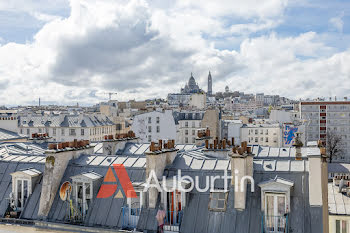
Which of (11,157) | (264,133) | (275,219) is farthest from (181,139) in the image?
(275,219)

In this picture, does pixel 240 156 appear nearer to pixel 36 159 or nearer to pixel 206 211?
pixel 206 211

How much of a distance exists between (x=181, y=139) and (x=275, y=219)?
75.7m

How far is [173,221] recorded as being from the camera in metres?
13.6

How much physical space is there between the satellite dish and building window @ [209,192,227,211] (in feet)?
19.2

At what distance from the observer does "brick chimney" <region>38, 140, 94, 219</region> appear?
603 inches

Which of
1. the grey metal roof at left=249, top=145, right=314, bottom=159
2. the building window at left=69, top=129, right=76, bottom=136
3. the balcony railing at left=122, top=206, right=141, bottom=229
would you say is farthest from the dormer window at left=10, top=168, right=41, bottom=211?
the building window at left=69, top=129, right=76, bottom=136

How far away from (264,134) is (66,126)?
45734 mm

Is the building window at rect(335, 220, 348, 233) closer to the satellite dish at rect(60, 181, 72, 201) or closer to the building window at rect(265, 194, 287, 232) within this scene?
the building window at rect(265, 194, 287, 232)

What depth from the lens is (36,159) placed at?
725 inches

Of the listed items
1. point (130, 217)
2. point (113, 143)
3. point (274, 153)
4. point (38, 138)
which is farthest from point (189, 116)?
point (130, 217)

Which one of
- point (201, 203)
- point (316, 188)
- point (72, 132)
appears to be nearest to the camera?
point (316, 188)

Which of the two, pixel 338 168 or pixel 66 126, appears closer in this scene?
pixel 338 168

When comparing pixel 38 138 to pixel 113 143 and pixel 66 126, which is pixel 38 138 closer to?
pixel 113 143

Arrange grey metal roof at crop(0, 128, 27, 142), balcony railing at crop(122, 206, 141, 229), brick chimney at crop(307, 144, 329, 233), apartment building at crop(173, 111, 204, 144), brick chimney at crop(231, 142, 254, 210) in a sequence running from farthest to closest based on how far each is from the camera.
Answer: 1. apartment building at crop(173, 111, 204, 144)
2. grey metal roof at crop(0, 128, 27, 142)
3. balcony railing at crop(122, 206, 141, 229)
4. brick chimney at crop(231, 142, 254, 210)
5. brick chimney at crop(307, 144, 329, 233)
